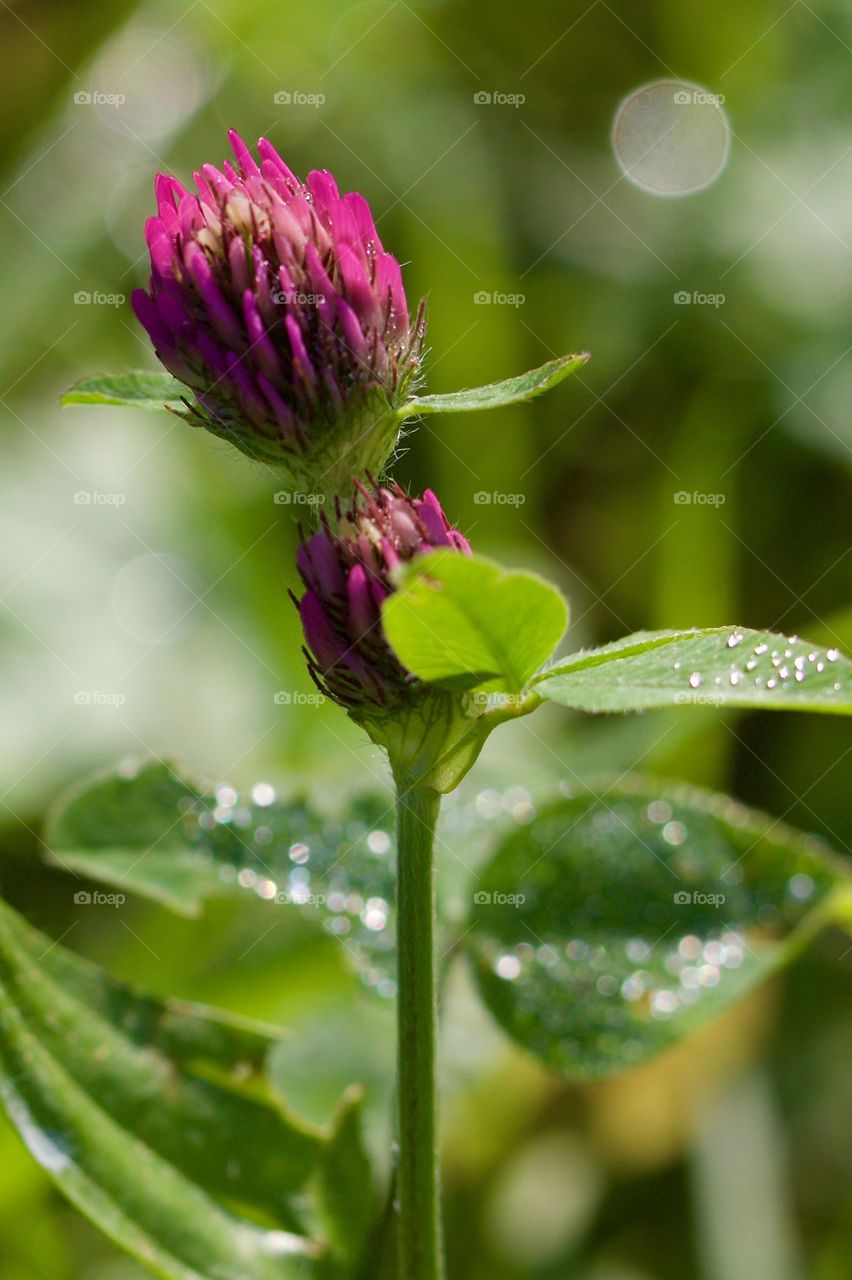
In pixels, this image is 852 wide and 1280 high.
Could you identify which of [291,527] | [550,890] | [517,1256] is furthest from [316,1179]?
[291,527]

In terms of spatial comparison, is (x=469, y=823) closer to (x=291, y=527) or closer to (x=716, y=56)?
(x=291, y=527)

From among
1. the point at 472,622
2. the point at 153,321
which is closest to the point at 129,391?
the point at 153,321
